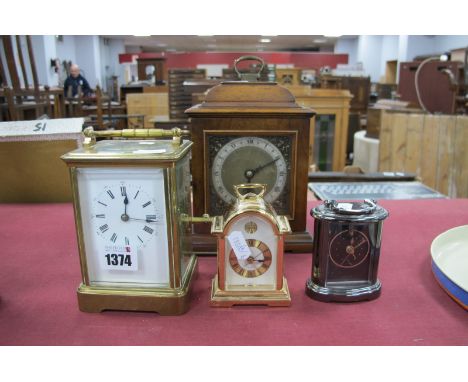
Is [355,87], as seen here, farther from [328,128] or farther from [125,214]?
[125,214]

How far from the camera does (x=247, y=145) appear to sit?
101cm

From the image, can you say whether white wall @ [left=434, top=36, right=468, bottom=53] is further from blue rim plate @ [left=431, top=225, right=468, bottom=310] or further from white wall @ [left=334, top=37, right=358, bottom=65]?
blue rim plate @ [left=431, top=225, right=468, bottom=310]

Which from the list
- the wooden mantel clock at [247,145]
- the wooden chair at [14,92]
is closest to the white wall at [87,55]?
the wooden chair at [14,92]

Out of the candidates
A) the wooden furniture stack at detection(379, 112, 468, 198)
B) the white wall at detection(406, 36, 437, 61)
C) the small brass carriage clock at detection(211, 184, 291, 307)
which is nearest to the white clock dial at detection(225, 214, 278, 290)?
the small brass carriage clock at detection(211, 184, 291, 307)

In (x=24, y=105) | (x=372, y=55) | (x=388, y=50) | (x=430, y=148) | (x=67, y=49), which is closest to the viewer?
(x=24, y=105)

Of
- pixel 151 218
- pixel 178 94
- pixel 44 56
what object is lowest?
pixel 151 218

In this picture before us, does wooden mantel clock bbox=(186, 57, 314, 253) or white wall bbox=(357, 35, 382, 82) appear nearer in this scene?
wooden mantel clock bbox=(186, 57, 314, 253)

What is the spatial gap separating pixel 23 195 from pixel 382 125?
2.67 meters

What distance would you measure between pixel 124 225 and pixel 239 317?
0.27 metres

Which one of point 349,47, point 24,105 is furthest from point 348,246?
point 349,47

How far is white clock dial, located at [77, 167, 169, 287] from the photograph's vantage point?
29.2 inches

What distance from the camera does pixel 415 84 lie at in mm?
3994

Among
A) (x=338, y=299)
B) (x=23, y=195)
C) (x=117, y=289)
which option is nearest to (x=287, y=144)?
(x=338, y=299)

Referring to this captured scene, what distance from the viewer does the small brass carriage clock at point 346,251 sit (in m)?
0.80
